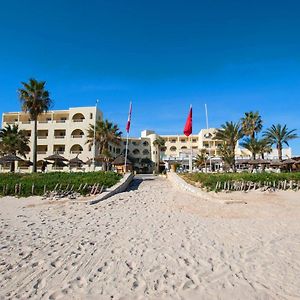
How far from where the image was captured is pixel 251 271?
5.10m

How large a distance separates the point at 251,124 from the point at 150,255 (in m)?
43.1

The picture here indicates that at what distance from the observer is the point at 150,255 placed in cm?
602

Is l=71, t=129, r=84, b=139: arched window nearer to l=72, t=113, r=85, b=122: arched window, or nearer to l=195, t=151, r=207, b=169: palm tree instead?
l=72, t=113, r=85, b=122: arched window

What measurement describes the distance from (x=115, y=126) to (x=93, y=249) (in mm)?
36646

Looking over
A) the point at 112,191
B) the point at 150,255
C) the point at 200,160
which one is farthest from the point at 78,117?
the point at 150,255

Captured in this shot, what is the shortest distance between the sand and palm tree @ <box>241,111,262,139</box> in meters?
35.7

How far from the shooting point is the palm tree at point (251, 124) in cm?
4456

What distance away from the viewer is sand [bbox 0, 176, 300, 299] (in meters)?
4.33

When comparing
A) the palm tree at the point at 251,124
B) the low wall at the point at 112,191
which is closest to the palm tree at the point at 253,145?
the palm tree at the point at 251,124

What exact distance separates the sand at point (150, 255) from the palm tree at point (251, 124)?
35.7 metres

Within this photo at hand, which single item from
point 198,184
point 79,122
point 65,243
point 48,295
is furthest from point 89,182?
point 79,122

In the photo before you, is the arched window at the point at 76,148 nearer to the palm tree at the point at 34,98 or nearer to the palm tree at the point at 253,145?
the palm tree at the point at 34,98

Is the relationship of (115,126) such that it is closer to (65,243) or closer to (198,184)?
(198,184)

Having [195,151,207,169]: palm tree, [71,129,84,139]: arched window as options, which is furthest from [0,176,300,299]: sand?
[195,151,207,169]: palm tree
